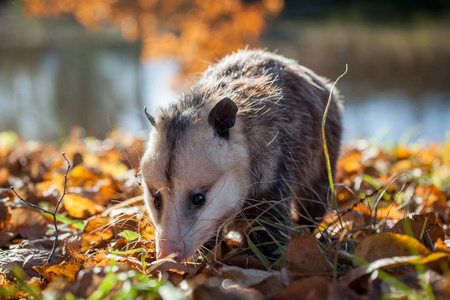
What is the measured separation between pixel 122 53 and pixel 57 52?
2.85 metres

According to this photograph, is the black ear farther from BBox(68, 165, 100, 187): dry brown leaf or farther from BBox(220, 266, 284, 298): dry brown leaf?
BBox(68, 165, 100, 187): dry brown leaf

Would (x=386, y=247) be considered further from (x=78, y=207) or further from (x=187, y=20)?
(x=187, y=20)

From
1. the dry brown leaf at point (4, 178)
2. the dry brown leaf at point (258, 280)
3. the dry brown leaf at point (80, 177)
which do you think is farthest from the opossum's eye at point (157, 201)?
the dry brown leaf at point (4, 178)

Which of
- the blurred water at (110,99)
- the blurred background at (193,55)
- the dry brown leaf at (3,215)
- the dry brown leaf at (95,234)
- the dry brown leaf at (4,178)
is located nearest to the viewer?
the dry brown leaf at (95,234)

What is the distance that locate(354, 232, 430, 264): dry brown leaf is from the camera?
1.10 m

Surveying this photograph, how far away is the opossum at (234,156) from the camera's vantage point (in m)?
1.47

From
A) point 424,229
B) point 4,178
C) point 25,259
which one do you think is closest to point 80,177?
point 4,178

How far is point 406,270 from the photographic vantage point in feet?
3.47

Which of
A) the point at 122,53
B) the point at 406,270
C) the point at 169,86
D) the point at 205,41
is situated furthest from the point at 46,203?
the point at 122,53

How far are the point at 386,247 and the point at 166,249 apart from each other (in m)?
0.63

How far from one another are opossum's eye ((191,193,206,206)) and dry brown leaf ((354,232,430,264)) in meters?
0.55

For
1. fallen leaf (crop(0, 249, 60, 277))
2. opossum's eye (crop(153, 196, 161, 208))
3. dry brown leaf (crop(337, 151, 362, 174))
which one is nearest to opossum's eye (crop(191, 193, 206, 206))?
opossum's eye (crop(153, 196, 161, 208))

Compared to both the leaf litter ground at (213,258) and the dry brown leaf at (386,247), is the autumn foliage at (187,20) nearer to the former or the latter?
the leaf litter ground at (213,258)

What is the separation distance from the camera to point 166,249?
137cm
